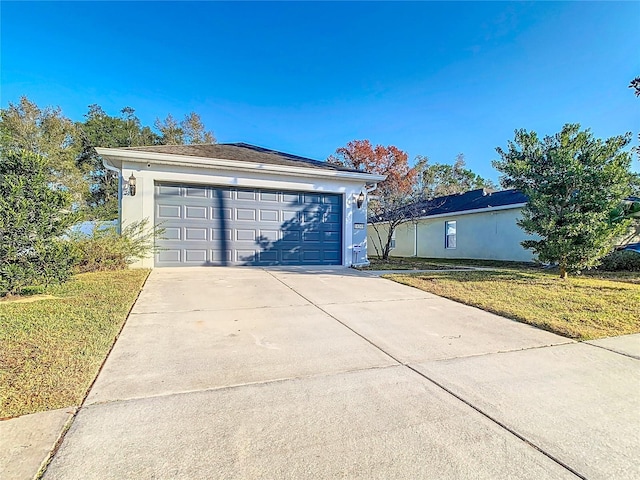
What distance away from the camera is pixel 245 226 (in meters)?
9.56

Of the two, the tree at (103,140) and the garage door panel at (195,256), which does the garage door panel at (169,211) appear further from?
the tree at (103,140)

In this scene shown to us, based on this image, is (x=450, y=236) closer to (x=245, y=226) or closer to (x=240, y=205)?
(x=245, y=226)

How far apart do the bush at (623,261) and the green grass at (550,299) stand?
2.70 m

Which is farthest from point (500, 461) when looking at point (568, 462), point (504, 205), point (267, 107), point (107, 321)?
point (267, 107)

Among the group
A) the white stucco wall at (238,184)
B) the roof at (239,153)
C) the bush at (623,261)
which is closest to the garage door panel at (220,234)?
the white stucco wall at (238,184)

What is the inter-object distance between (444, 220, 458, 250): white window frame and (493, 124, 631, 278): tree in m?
9.00

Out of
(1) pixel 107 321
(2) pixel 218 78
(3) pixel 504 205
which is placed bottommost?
(1) pixel 107 321

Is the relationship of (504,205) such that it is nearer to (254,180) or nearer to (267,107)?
(254,180)

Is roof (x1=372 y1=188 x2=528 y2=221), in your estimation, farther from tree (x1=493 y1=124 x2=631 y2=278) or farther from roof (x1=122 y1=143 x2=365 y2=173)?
tree (x1=493 y1=124 x2=631 y2=278)

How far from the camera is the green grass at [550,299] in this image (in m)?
4.12

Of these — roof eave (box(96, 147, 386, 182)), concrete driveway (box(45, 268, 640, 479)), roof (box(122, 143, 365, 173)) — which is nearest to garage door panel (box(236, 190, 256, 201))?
roof eave (box(96, 147, 386, 182))

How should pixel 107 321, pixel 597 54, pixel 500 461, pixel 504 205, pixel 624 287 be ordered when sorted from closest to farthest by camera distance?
1. pixel 500 461
2. pixel 107 321
3. pixel 624 287
4. pixel 597 54
5. pixel 504 205

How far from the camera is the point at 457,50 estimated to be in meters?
11.3

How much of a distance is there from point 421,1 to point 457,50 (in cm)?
248
